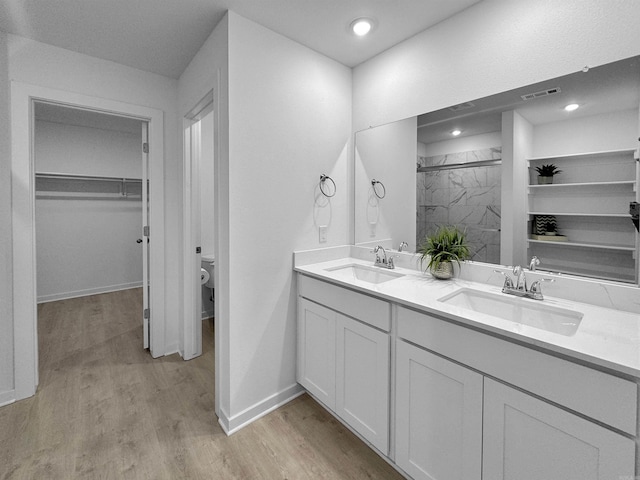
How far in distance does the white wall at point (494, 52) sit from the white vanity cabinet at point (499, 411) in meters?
1.29

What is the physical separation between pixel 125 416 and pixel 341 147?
7.67 feet

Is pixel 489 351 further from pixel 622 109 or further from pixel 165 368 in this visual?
pixel 165 368

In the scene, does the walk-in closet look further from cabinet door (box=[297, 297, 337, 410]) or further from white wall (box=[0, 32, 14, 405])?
cabinet door (box=[297, 297, 337, 410])

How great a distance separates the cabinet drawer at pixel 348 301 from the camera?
1.47 meters

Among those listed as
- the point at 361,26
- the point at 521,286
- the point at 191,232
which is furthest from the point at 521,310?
the point at 191,232

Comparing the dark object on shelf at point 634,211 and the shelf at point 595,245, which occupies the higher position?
the dark object on shelf at point 634,211

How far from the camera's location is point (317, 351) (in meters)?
1.90

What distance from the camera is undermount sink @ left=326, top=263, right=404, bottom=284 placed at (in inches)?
77.9

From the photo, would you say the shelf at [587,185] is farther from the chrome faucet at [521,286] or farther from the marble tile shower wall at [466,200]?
the chrome faucet at [521,286]

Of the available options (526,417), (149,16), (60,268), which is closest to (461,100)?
(526,417)

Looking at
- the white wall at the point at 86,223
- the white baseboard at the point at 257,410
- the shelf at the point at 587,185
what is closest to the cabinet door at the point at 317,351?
A: the white baseboard at the point at 257,410

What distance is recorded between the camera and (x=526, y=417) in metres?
0.99

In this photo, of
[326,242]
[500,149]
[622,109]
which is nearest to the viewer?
[622,109]

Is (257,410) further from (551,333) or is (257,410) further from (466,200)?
(466,200)
